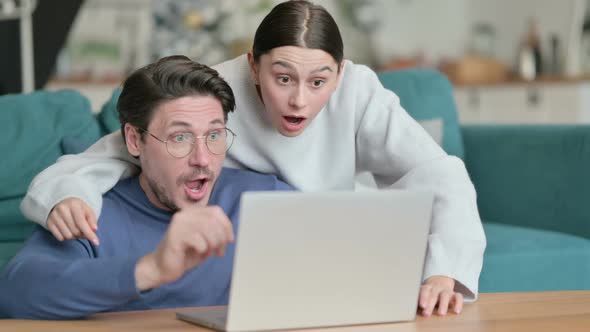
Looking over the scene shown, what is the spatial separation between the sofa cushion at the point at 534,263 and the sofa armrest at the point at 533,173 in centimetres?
25

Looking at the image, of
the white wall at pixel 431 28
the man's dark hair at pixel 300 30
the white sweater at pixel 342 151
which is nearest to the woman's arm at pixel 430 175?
the white sweater at pixel 342 151

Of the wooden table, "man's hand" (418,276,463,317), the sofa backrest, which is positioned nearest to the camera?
the wooden table

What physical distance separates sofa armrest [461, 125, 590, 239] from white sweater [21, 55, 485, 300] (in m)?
1.10

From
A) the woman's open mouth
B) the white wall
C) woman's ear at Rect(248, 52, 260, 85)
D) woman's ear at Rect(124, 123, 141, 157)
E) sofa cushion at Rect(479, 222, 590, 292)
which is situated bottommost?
the white wall

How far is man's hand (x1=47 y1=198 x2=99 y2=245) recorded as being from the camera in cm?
158

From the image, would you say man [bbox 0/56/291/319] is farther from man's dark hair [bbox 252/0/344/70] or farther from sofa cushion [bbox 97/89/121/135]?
sofa cushion [bbox 97/89/121/135]

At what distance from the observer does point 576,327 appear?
4.38 ft

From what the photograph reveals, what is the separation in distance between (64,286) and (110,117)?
1258mm

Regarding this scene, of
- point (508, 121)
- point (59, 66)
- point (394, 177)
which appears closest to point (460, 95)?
point (508, 121)

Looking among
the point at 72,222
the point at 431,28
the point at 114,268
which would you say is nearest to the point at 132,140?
the point at 72,222

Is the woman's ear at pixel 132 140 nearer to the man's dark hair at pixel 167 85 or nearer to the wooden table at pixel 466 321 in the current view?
the man's dark hair at pixel 167 85

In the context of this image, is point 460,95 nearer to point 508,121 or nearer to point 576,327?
point 508,121

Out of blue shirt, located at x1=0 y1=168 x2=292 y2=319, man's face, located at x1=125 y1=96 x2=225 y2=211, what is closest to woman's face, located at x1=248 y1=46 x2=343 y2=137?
man's face, located at x1=125 y1=96 x2=225 y2=211

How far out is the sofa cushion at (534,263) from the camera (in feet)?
8.63
